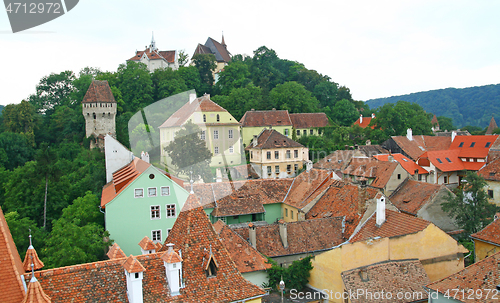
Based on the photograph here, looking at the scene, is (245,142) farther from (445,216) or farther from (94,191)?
(445,216)

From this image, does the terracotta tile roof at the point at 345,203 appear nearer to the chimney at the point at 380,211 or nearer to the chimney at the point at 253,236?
the chimney at the point at 380,211

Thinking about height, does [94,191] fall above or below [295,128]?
below

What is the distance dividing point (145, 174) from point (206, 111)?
24.5 meters

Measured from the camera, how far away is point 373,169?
3703 centimetres

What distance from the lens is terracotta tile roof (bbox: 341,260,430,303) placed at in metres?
16.0

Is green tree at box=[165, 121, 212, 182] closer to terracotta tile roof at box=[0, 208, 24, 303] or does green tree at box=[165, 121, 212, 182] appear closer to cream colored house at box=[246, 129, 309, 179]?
cream colored house at box=[246, 129, 309, 179]

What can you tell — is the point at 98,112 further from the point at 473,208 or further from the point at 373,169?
the point at 473,208

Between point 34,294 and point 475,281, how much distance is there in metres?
13.8

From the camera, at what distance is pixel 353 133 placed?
60.5m

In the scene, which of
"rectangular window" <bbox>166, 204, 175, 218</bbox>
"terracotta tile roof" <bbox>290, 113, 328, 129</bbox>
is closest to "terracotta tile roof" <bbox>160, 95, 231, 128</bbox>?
"terracotta tile roof" <bbox>290, 113, 328, 129</bbox>

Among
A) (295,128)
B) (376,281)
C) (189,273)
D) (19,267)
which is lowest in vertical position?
(376,281)

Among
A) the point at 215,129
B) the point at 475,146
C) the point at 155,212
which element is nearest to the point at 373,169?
the point at 475,146

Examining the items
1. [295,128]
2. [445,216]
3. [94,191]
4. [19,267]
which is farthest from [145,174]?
[295,128]

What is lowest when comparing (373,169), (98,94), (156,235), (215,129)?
(156,235)
